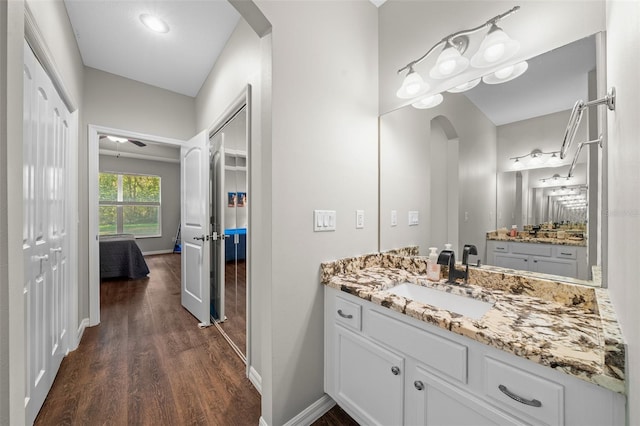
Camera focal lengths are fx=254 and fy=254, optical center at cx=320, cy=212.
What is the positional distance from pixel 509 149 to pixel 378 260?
982 mm

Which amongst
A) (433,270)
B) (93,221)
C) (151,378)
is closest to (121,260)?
(93,221)

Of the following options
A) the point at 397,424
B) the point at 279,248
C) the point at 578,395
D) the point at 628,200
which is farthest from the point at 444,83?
the point at 397,424

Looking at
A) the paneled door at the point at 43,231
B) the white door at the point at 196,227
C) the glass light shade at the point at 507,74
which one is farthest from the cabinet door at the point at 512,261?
the white door at the point at 196,227

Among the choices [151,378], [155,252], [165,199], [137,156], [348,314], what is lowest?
[151,378]

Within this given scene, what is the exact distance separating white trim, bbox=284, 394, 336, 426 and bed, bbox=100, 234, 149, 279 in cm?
427

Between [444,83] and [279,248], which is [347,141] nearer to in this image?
[444,83]

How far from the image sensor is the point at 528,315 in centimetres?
96

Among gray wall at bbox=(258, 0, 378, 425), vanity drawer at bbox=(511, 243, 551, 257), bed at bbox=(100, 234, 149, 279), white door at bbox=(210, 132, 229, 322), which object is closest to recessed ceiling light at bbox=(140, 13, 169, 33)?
white door at bbox=(210, 132, 229, 322)

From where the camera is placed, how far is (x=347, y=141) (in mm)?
1612

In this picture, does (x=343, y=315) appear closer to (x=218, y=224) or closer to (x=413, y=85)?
(x=413, y=85)

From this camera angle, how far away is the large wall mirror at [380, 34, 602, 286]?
3.56 ft

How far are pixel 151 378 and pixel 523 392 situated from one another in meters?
2.21

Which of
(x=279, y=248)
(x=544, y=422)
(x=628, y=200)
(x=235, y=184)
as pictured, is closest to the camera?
(x=628, y=200)

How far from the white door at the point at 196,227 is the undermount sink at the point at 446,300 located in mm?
1986
